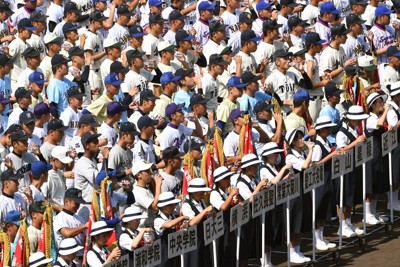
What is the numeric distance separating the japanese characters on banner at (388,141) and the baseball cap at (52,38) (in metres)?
6.40

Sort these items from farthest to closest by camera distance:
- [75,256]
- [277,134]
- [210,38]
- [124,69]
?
[210,38] → [124,69] → [277,134] → [75,256]

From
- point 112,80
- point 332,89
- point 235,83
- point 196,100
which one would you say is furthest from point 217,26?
point 196,100

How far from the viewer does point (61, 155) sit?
23797 millimetres

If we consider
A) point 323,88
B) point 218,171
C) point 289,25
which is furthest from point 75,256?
point 289,25

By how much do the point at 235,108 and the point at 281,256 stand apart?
285 centimetres

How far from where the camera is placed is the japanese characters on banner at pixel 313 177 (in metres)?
23.9

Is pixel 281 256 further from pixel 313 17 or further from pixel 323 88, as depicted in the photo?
pixel 313 17

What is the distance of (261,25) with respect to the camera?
31.5m

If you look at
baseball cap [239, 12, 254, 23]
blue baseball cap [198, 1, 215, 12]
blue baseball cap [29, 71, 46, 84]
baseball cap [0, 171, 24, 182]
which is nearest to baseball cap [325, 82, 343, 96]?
baseball cap [239, 12, 254, 23]

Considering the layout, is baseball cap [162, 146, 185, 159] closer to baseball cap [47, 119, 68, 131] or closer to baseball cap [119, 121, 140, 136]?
baseball cap [119, 121, 140, 136]

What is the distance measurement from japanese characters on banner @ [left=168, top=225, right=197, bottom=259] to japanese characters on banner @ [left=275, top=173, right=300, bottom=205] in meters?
2.07

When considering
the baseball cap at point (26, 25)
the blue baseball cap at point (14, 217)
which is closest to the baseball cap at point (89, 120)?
the blue baseball cap at point (14, 217)

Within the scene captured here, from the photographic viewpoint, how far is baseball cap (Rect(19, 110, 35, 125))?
80.9ft

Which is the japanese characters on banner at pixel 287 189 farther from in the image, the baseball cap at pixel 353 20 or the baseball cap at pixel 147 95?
the baseball cap at pixel 353 20
